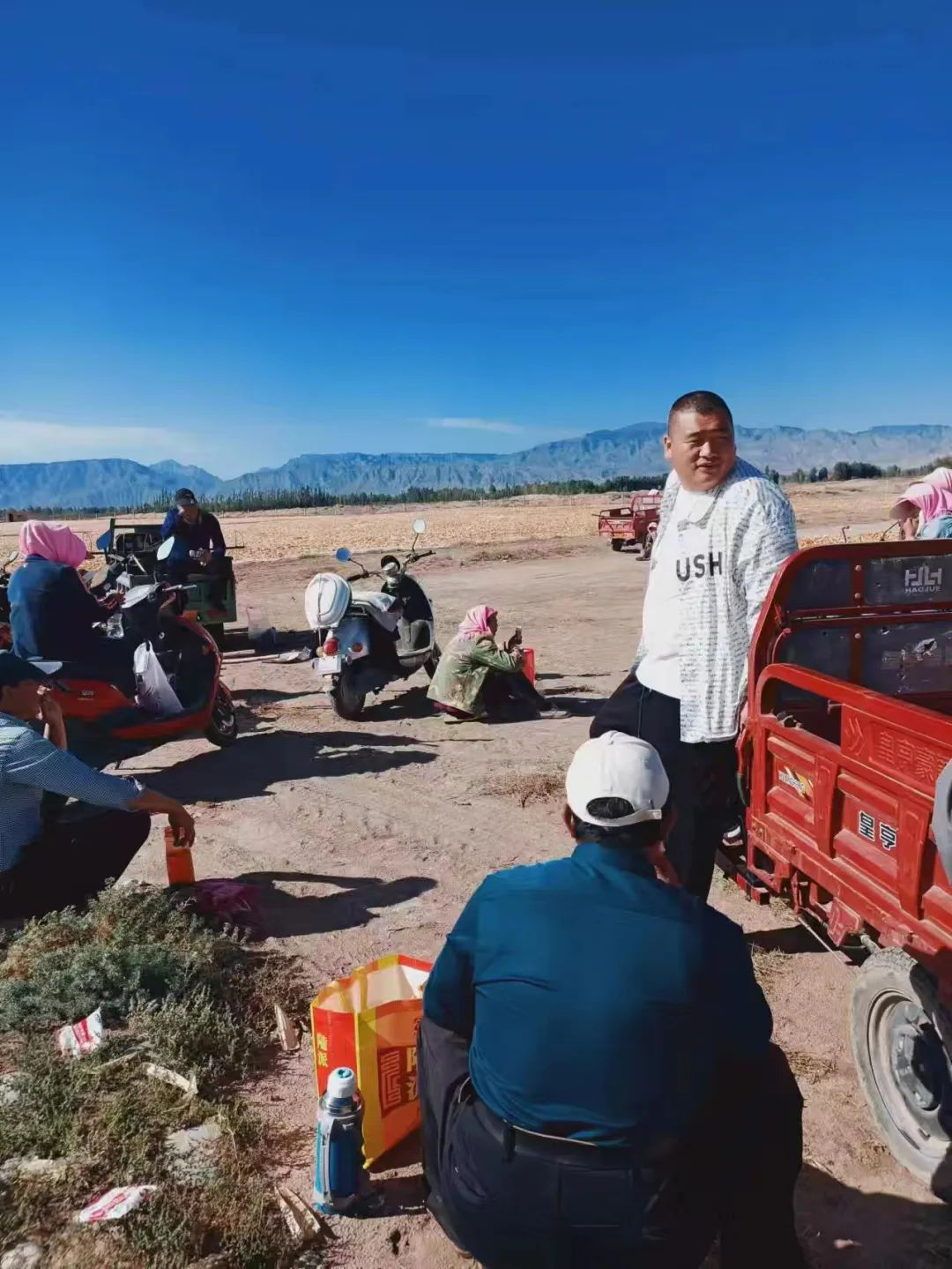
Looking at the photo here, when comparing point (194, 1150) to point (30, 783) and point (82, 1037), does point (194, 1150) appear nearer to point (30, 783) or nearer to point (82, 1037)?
point (82, 1037)

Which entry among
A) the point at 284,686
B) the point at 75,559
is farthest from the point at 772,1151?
the point at 284,686

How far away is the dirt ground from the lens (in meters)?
2.49

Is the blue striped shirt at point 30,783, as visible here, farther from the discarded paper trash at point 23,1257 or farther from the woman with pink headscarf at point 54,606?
the woman with pink headscarf at point 54,606

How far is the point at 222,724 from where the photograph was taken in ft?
22.7

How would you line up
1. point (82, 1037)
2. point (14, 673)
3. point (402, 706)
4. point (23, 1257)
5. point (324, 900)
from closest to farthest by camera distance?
point (23, 1257), point (82, 1037), point (14, 673), point (324, 900), point (402, 706)

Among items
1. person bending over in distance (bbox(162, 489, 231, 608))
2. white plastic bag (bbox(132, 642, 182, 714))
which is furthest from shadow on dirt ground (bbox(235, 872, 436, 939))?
person bending over in distance (bbox(162, 489, 231, 608))

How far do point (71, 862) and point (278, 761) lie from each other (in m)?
2.88

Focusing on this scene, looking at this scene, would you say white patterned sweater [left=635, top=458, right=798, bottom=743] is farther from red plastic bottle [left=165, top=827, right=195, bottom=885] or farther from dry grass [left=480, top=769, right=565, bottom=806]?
dry grass [left=480, top=769, right=565, bottom=806]

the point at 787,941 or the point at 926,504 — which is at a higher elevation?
the point at 926,504

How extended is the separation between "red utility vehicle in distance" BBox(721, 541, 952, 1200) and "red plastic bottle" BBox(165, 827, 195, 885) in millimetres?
2296

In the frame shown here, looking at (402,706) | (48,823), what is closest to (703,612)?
(48,823)

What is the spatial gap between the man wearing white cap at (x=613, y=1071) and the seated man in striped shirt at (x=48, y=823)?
6.87ft

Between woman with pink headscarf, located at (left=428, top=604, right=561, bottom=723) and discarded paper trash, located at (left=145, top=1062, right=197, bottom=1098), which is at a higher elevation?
woman with pink headscarf, located at (left=428, top=604, right=561, bottom=723)

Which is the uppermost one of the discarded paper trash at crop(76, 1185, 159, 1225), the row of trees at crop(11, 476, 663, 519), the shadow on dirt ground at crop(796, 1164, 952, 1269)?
the row of trees at crop(11, 476, 663, 519)
